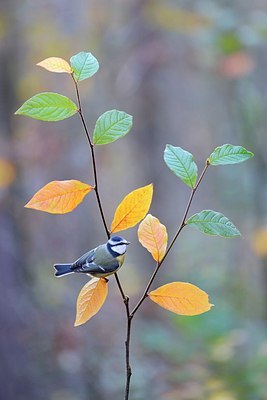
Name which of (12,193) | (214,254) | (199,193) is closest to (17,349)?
(12,193)

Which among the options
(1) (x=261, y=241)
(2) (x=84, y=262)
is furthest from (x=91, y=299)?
(1) (x=261, y=241)

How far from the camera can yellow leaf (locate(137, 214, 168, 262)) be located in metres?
0.62

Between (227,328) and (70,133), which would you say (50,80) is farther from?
(227,328)

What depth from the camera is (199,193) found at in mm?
6609

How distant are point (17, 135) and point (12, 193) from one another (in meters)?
0.55

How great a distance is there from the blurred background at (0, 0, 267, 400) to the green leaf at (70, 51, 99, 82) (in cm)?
129

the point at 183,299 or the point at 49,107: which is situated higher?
the point at 49,107

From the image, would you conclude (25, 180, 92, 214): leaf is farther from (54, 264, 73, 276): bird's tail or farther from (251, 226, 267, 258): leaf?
(251, 226, 267, 258): leaf

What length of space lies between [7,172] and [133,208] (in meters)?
2.78

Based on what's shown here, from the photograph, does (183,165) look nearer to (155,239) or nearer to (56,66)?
(155,239)

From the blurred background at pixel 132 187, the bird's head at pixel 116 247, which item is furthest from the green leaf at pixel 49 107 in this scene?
the blurred background at pixel 132 187

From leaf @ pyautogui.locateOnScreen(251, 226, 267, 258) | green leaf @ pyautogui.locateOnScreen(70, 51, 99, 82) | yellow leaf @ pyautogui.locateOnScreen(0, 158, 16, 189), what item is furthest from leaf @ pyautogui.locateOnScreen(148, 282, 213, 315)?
yellow leaf @ pyautogui.locateOnScreen(0, 158, 16, 189)

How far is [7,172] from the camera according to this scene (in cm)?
328

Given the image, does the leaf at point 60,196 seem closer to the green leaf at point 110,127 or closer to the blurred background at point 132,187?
the green leaf at point 110,127
